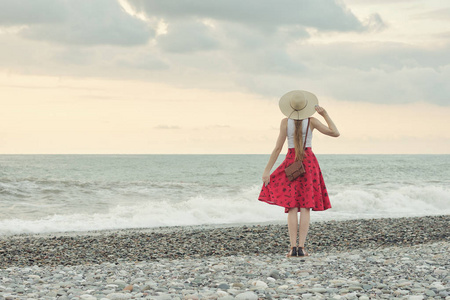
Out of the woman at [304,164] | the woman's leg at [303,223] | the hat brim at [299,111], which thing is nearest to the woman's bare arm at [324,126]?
the woman at [304,164]

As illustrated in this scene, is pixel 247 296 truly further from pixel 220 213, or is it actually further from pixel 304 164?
pixel 220 213

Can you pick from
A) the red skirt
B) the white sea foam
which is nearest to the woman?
the red skirt

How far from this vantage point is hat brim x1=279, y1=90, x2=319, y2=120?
683cm

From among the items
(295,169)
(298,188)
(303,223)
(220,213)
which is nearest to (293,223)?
(303,223)

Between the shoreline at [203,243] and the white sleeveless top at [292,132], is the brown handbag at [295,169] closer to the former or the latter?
the white sleeveless top at [292,132]

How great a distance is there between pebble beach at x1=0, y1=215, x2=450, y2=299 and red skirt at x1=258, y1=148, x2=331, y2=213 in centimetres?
82

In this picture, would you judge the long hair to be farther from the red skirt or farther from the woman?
the red skirt

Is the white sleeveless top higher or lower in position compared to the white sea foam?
higher

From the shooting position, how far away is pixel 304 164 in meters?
6.95

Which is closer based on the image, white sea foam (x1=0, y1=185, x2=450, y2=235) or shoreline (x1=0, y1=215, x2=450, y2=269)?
shoreline (x1=0, y1=215, x2=450, y2=269)

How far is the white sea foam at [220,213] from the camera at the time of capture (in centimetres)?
1405

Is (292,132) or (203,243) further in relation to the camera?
(203,243)

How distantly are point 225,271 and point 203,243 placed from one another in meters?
3.87

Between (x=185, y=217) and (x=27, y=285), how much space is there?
10171 millimetres
